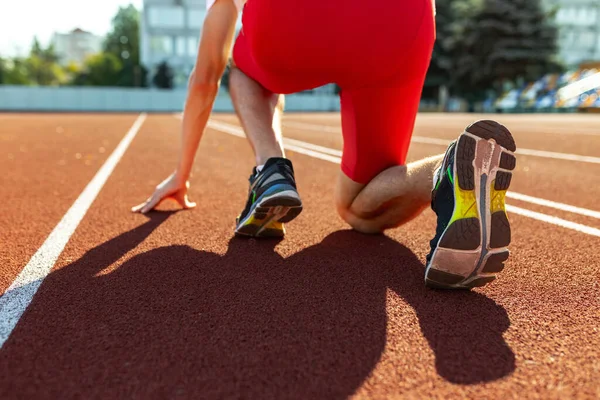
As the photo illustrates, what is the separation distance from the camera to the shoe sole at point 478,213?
74.5 inches

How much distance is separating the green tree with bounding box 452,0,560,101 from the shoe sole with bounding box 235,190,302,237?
48.1 metres

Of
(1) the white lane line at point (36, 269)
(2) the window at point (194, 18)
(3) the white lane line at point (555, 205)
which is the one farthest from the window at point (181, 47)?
(3) the white lane line at point (555, 205)

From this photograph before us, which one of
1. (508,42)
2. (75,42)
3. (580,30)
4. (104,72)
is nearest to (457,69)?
(508,42)

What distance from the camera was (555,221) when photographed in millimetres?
3312

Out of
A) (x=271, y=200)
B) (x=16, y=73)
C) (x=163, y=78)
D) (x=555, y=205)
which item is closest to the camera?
(x=271, y=200)

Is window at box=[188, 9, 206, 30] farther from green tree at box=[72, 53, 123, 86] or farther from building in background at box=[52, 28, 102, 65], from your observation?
building in background at box=[52, 28, 102, 65]

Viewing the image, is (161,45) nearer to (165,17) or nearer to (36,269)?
(165,17)

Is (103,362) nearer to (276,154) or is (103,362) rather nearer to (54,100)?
(276,154)

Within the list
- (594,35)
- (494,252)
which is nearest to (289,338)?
(494,252)

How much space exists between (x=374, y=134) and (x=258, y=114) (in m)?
0.66

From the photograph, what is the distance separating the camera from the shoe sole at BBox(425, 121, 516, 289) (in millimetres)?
1892

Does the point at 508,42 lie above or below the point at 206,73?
above

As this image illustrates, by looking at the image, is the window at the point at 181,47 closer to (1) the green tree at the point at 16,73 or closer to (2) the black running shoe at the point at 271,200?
(1) the green tree at the point at 16,73

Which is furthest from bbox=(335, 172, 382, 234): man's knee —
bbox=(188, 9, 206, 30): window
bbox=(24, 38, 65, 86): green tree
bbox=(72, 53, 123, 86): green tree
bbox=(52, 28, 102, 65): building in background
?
bbox=(52, 28, 102, 65): building in background
